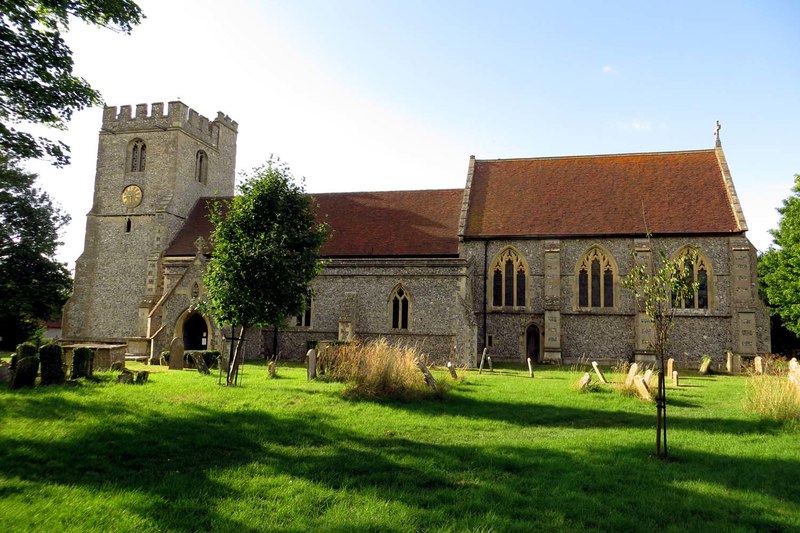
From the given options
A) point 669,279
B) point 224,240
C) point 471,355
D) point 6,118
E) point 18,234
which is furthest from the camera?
point 18,234

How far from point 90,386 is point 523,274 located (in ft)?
60.6

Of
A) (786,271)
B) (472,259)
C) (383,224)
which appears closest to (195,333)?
(383,224)

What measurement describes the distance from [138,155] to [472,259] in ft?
64.3

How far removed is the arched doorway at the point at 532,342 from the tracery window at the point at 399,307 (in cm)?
565

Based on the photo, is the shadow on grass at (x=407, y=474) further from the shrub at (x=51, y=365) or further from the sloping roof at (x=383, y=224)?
the sloping roof at (x=383, y=224)

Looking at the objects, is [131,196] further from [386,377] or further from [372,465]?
[372,465]

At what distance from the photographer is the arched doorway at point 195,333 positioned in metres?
24.8

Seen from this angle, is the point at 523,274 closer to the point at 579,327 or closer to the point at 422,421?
the point at 579,327

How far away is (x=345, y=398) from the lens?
1236cm

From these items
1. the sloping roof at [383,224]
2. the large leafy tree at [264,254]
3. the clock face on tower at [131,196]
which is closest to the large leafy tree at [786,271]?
the sloping roof at [383,224]

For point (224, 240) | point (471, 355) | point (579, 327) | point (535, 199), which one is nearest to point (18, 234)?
point (224, 240)

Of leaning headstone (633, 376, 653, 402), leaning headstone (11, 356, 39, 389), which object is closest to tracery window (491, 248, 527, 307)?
leaning headstone (633, 376, 653, 402)

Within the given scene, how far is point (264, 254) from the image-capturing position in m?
14.4

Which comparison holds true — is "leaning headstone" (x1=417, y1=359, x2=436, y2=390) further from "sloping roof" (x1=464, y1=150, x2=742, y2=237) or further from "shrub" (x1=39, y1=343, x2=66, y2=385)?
"sloping roof" (x1=464, y1=150, x2=742, y2=237)
